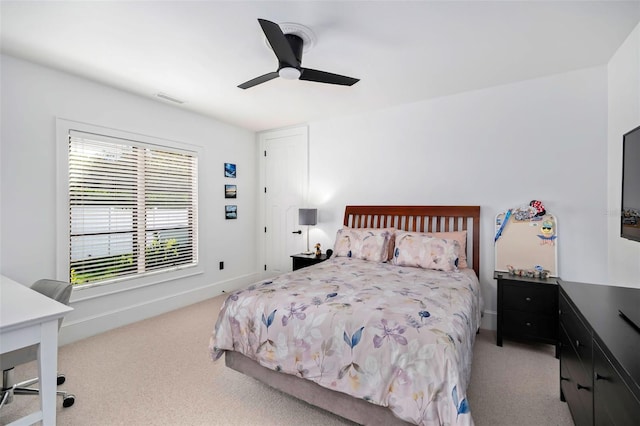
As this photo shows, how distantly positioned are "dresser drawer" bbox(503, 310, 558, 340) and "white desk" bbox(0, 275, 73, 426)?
3.41 meters

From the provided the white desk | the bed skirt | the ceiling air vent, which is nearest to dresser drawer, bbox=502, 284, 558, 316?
the bed skirt

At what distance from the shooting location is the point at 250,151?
16.9 feet

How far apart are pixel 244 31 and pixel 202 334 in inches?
116

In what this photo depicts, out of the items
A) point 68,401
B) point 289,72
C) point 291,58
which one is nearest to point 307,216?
point 289,72

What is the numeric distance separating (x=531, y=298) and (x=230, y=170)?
4271 mm

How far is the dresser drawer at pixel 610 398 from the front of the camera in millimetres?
938

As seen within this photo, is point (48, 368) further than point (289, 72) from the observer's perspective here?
No

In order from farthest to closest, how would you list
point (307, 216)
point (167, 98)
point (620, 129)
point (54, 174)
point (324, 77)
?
1. point (307, 216)
2. point (167, 98)
3. point (54, 174)
4. point (620, 129)
5. point (324, 77)

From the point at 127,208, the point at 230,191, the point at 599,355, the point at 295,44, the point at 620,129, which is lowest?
the point at 599,355

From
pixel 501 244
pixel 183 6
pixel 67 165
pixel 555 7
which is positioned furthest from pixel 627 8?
pixel 67 165

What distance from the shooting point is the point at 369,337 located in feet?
5.32

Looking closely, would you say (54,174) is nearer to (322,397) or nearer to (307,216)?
(307,216)

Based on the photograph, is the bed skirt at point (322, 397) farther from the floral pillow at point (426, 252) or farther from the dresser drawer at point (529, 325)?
the dresser drawer at point (529, 325)

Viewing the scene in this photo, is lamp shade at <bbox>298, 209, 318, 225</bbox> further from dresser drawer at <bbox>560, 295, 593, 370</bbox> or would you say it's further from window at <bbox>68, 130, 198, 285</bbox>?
dresser drawer at <bbox>560, 295, 593, 370</bbox>
